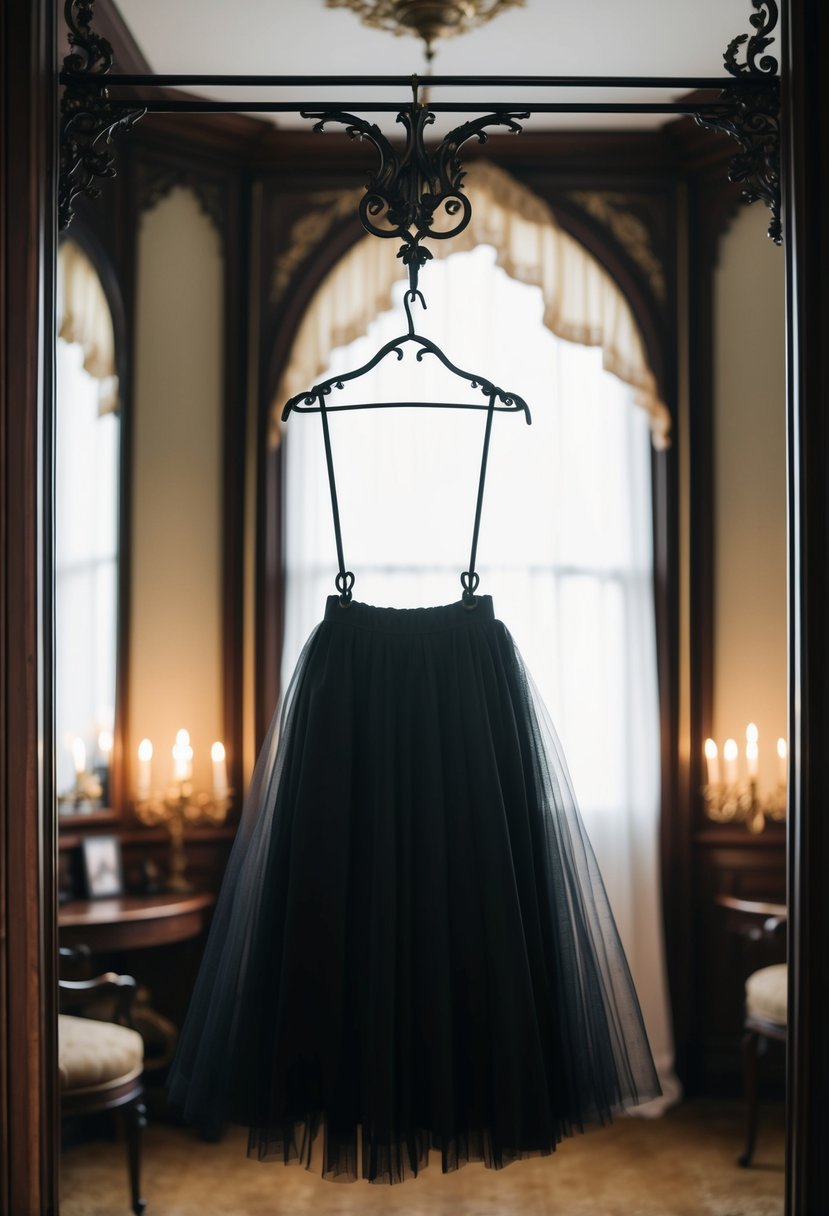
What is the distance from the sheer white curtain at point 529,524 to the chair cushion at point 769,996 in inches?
24.9

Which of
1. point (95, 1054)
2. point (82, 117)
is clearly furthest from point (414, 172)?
point (95, 1054)

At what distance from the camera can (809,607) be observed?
5.99 feet

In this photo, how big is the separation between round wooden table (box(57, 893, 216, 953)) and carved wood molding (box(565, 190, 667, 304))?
2675 millimetres

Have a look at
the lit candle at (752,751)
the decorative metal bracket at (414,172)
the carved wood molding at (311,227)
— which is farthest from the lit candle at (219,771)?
the decorative metal bracket at (414,172)

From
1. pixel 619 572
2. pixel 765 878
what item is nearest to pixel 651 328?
pixel 619 572

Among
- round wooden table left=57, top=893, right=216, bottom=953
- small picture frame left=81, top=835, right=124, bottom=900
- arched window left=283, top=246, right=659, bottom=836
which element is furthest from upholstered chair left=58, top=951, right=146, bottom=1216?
arched window left=283, top=246, right=659, bottom=836

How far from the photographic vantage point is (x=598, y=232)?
4477mm

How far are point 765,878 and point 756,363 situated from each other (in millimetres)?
1799

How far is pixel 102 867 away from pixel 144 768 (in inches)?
13.5

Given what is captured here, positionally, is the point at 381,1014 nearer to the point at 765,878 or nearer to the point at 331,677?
the point at 331,677

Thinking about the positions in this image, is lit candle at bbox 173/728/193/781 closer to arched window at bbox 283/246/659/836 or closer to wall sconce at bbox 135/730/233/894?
wall sconce at bbox 135/730/233/894

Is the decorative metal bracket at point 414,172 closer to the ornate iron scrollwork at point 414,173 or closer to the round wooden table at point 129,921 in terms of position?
the ornate iron scrollwork at point 414,173

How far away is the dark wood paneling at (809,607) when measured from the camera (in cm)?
180

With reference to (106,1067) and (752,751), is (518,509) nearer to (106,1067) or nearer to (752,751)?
(752,751)
